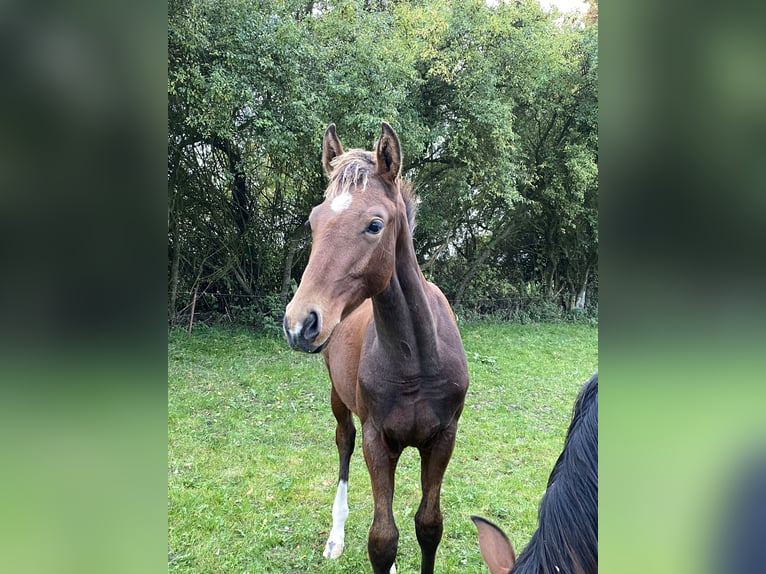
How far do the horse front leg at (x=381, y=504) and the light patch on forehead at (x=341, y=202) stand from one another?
2.98ft

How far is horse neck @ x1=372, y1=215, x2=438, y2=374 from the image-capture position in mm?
1586

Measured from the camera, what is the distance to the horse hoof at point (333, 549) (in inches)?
92.5

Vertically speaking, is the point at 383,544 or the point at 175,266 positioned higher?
the point at 175,266

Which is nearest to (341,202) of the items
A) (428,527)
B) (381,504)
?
(381,504)

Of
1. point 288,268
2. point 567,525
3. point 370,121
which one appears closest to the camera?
point 567,525

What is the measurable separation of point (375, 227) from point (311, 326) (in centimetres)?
39

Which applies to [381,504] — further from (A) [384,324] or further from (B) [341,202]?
(B) [341,202]

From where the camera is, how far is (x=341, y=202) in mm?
1372

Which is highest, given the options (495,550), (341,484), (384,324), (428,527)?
(384,324)

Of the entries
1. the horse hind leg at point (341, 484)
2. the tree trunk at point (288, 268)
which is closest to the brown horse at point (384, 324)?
the horse hind leg at point (341, 484)

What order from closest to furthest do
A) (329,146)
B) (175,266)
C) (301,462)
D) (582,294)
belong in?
1. (329,146)
2. (301,462)
3. (175,266)
4. (582,294)

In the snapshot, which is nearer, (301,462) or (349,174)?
(349,174)
